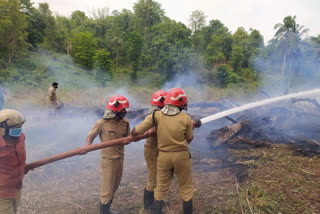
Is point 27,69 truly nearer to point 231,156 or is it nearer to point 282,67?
point 231,156

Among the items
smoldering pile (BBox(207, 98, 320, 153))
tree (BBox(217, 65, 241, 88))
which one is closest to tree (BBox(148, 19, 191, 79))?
tree (BBox(217, 65, 241, 88))

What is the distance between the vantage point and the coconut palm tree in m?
34.4

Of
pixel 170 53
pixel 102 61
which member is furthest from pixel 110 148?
pixel 170 53

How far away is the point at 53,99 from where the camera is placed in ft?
28.8

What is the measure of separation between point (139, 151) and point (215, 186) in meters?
2.95

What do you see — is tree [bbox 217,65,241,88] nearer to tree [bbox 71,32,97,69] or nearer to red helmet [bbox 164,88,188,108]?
tree [bbox 71,32,97,69]

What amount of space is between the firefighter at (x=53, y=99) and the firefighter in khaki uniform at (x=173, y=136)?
6.87 meters

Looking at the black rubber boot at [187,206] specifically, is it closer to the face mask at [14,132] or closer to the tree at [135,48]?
the face mask at [14,132]

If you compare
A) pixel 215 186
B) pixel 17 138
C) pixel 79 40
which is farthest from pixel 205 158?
pixel 79 40

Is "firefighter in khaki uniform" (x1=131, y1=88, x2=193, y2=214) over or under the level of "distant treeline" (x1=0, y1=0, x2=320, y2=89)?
under

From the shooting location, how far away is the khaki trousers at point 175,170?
2773mm

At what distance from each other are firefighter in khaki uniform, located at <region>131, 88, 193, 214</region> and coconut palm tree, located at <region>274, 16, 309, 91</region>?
116 ft

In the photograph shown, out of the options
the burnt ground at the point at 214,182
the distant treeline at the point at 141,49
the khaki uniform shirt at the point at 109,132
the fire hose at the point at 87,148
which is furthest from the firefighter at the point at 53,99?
the distant treeline at the point at 141,49

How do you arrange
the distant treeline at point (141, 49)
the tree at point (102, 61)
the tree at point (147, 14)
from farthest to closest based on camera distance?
the tree at point (147, 14) → the tree at point (102, 61) → the distant treeline at point (141, 49)
